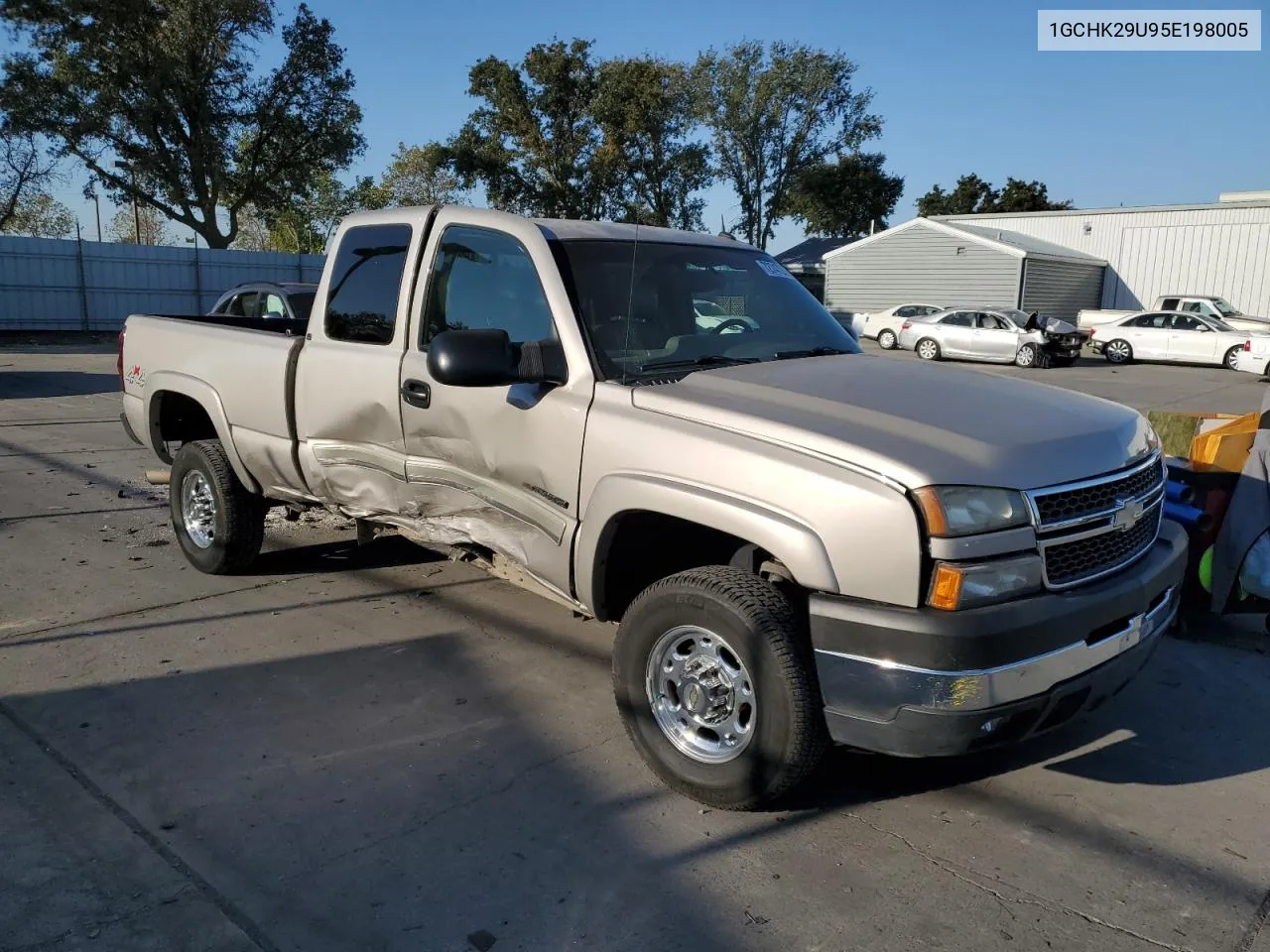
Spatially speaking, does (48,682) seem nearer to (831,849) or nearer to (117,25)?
(831,849)

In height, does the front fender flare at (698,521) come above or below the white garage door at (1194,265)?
below

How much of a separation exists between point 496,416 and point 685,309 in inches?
37.4

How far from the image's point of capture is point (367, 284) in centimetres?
481

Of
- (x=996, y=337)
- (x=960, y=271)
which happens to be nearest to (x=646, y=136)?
(x=960, y=271)

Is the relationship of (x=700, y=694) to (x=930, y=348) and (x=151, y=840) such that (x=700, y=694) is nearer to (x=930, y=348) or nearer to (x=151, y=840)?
(x=151, y=840)

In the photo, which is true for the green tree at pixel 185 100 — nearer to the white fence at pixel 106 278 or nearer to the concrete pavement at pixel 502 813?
the white fence at pixel 106 278

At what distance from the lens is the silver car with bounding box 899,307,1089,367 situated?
2550 cm

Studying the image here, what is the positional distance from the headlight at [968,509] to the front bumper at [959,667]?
0.24 m

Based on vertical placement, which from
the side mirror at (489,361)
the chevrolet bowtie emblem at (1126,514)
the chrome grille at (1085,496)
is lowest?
the chevrolet bowtie emblem at (1126,514)

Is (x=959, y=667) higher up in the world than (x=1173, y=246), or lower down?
lower down

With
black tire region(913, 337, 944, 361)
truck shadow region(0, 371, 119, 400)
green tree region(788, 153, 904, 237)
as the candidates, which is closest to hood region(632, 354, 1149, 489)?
truck shadow region(0, 371, 119, 400)

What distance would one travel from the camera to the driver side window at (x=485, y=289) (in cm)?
405

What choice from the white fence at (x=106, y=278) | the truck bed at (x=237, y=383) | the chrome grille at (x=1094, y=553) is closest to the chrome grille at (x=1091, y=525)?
the chrome grille at (x=1094, y=553)

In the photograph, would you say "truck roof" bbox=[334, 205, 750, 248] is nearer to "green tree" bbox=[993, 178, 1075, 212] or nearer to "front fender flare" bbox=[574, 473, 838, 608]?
"front fender flare" bbox=[574, 473, 838, 608]
